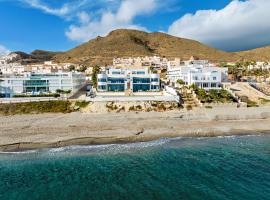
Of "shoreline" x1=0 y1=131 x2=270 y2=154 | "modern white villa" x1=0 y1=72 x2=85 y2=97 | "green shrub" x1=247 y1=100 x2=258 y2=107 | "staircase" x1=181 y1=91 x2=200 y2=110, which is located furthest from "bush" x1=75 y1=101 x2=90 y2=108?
"green shrub" x1=247 y1=100 x2=258 y2=107

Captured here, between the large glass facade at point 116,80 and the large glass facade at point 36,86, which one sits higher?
the large glass facade at point 116,80

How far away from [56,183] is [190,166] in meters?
14.1

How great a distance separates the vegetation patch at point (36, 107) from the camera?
2024 inches

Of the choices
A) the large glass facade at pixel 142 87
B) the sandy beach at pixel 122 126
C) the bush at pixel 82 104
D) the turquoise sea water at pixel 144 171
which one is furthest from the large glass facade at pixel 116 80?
the turquoise sea water at pixel 144 171

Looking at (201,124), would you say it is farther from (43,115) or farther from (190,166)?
(43,115)

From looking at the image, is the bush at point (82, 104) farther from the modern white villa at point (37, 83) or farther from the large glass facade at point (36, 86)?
the large glass facade at point (36, 86)

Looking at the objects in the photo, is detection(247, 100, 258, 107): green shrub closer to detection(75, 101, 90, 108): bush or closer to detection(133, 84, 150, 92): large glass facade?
detection(133, 84, 150, 92): large glass facade

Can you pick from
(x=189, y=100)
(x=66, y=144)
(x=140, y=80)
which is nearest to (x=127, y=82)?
(x=140, y=80)

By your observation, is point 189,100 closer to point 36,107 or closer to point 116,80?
point 116,80

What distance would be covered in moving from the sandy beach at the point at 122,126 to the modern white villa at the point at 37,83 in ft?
52.9

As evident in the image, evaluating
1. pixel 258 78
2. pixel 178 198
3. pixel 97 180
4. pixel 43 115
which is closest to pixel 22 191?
pixel 97 180

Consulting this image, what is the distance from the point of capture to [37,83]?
6494cm

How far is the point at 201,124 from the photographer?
1772 inches

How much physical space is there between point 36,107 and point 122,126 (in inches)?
824
